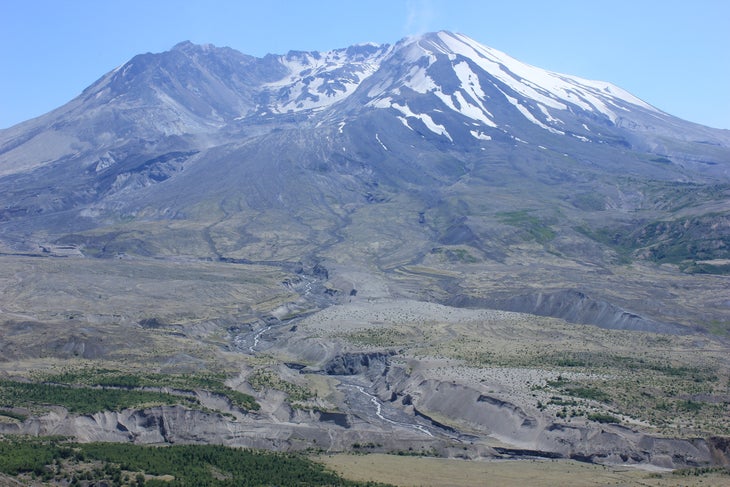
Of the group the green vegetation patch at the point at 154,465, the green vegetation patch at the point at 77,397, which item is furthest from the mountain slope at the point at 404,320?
the green vegetation patch at the point at 154,465

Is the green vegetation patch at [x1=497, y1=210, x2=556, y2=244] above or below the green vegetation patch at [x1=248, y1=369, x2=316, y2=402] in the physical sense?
above

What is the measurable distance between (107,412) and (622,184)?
165 m

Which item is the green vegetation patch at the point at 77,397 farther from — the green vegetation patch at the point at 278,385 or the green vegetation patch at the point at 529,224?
the green vegetation patch at the point at 529,224

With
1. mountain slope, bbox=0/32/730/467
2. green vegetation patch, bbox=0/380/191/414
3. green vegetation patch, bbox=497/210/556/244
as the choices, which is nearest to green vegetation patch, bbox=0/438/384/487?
mountain slope, bbox=0/32/730/467

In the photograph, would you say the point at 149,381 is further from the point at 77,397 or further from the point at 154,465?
the point at 154,465

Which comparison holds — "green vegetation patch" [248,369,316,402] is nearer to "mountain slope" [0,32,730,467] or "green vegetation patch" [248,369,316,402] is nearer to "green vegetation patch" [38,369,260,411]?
"mountain slope" [0,32,730,467]

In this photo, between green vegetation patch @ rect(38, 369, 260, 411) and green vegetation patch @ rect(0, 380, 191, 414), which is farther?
green vegetation patch @ rect(38, 369, 260, 411)

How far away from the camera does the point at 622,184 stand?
652ft

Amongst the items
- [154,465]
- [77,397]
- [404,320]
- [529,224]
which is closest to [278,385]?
[77,397]

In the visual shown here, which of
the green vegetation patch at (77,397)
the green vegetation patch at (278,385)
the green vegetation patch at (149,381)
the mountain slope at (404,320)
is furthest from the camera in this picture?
the green vegetation patch at (278,385)

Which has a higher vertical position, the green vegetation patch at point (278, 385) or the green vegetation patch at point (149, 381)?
the green vegetation patch at point (149, 381)

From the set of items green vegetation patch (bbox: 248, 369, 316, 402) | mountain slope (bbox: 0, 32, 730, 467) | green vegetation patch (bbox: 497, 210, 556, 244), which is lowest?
green vegetation patch (bbox: 248, 369, 316, 402)

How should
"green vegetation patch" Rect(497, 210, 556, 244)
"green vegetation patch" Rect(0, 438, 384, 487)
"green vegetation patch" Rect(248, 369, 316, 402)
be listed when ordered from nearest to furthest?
1. "green vegetation patch" Rect(0, 438, 384, 487)
2. "green vegetation patch" Rect(248, 369, 316, 402)
3. "green vegetation patch" Rect(497, 210, 556, 244)

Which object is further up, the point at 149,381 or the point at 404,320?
the point at 149,381
